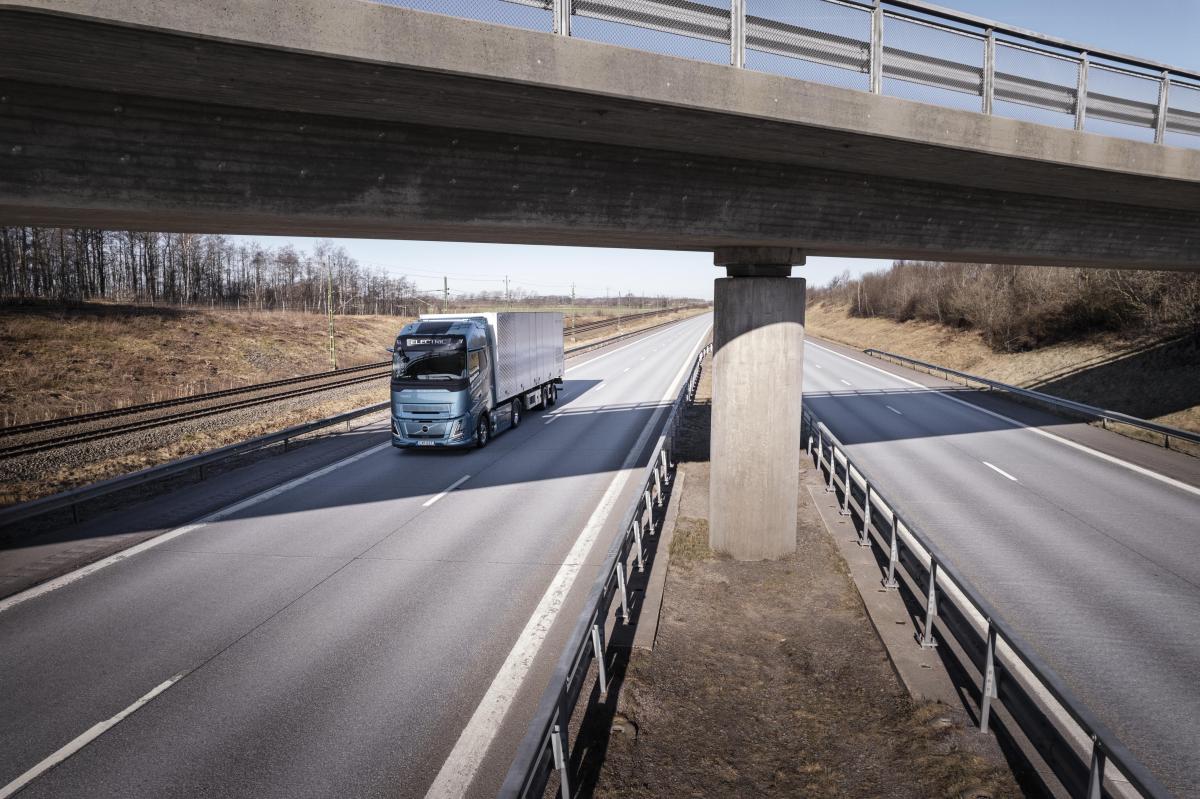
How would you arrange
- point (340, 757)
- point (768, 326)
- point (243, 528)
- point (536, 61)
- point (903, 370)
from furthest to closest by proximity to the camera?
point (903, 370)
point (243, 528)
point (768, 326)
point (536, 61)
point (340, 757)

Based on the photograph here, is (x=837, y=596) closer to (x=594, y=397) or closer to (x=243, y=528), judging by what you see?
(x=243, y=528)

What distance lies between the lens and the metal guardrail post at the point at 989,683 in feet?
18.2

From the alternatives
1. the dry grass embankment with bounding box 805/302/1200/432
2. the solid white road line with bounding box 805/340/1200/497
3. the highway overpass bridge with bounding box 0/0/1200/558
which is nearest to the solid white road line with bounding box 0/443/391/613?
the highway overpass bridge with bounding box 0/0/1200/558

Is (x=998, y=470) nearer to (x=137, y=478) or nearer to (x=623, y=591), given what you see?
(x=623, y=591)

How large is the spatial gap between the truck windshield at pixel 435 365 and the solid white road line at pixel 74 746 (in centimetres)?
1089

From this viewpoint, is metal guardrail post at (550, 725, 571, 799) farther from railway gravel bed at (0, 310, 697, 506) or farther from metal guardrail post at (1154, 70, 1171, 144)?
railway gravel bed at (0, 310, 697, 506)

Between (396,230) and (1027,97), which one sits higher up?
(1027,97)

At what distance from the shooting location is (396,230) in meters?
8.26

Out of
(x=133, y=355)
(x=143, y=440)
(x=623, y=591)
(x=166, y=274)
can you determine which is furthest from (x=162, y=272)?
(x=623, y=591)

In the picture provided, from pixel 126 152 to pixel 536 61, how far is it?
153 inches

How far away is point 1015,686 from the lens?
5.22m

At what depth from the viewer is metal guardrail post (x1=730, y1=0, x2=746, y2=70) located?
7.23m

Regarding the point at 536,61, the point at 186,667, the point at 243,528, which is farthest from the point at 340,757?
the point at 243,528

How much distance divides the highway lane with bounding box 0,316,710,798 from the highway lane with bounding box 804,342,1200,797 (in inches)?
217
